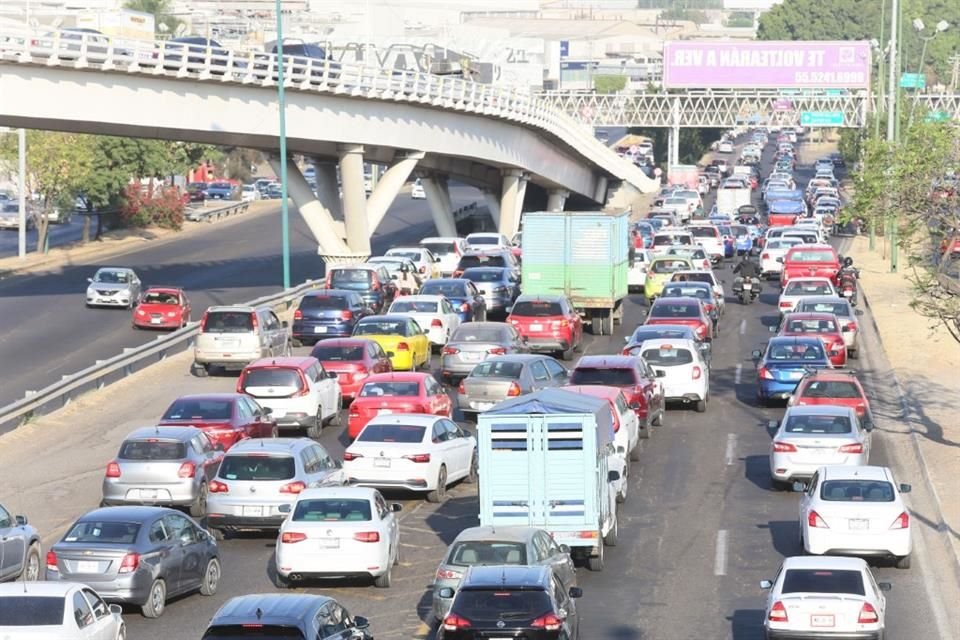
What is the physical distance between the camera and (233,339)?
135 ft

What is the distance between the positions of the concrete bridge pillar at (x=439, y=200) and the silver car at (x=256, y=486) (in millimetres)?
54218

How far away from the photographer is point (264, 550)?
2595 cm

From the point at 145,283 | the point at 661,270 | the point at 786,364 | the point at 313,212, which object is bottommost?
the point at 145,283

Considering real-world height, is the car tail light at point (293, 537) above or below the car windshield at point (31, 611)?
below

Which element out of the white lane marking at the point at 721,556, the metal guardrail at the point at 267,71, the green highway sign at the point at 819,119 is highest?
the metal guardrail at the point at 267,71

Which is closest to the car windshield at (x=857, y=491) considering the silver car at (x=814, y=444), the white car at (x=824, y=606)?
the silver car at (x=814, y=444)

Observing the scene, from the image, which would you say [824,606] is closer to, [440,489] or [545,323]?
[440,489]

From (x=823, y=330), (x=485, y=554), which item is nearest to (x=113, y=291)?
(x=823, y=330)

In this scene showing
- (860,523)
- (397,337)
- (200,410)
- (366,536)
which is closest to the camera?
(366,536)

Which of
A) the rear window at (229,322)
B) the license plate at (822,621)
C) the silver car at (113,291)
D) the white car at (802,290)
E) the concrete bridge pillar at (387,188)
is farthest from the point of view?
the concrete bridge pillar at (387,188)

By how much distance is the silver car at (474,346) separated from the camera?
39.4 m

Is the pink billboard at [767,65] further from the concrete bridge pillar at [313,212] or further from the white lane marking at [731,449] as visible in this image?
the white lane marking at [731,449]

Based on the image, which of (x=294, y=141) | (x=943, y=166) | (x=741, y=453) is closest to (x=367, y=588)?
(x=741, y=453)

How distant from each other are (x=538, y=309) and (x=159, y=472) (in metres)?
17.8
